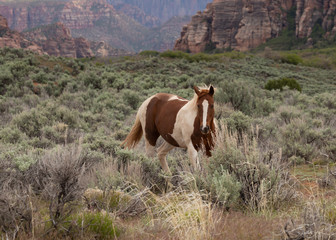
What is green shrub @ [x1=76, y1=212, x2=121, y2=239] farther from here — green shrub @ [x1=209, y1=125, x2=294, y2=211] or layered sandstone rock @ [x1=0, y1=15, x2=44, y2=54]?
layered sandstone rock @ [x1=0, y1=15, x2=44, y2=54]

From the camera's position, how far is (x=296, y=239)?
2.57 m

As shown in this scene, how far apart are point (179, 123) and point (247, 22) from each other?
133365 mm

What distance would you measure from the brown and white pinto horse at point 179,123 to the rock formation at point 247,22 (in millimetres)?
121592

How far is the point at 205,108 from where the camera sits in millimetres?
5012

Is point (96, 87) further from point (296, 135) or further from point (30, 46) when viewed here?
point (30, 46)

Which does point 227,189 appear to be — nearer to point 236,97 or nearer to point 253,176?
point 253,176

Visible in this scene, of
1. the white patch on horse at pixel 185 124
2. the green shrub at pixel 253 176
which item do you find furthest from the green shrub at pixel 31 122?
the green shrub at pixel 253 176

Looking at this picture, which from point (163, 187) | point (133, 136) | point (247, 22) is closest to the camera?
point (163, 187)

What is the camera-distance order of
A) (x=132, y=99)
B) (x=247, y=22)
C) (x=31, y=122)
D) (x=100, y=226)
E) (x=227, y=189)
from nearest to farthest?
(x=100, y=226), (x=227, y=189), (x=31, y=122), (x=132, y=99), (x=247, y=22)

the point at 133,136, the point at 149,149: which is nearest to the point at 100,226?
the point at 149,149

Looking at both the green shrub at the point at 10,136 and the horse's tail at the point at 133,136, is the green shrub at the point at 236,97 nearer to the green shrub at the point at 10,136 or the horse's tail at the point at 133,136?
the horse's tail at the point at 133,136

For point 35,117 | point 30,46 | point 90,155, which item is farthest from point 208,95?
point 30,46

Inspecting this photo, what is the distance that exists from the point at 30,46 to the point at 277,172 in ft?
497

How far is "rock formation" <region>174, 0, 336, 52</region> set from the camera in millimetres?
116812
